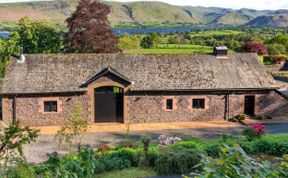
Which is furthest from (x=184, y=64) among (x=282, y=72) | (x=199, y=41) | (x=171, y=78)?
(x=199, y=41)

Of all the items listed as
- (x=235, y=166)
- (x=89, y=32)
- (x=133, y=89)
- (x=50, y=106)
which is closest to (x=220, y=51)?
(x=133, y=89)

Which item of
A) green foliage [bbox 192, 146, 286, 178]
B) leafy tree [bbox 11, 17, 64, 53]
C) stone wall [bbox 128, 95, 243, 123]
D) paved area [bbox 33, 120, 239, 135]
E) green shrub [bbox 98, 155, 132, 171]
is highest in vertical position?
leafy tree [bbox 11, 17, 64, 53]

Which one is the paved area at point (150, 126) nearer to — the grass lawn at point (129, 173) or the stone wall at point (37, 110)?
the stone wall at point (37, 110)

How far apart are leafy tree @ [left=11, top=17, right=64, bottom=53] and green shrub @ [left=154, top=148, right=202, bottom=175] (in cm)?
3846

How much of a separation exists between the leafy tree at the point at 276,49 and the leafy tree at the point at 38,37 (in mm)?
40543

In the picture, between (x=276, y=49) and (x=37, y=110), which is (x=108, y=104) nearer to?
(x=37, y=110)

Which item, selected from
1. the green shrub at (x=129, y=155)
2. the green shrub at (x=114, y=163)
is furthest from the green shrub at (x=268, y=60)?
the green shrub at (x=114, y=163)

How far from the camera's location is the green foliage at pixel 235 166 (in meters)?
5.47

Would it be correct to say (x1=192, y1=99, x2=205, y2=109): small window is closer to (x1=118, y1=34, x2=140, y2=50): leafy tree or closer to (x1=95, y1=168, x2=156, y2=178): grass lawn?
(x1=95, y1=168, x2=156, y2=178): grass lawn

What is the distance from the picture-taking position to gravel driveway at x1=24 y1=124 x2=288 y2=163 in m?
24.2

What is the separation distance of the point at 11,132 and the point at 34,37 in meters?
45.9

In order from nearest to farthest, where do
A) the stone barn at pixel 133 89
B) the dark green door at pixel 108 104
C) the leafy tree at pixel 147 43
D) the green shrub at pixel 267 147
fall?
the green shrub at pixel 267 147, the stone barn at pixel 133 89, the dark green door at pixel 108 104, the leafy tree at pixel 147 43

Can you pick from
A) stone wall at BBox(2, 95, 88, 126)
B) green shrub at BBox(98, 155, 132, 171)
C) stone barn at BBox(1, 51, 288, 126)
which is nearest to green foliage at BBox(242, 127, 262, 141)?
green shrub at BBox(98, 155, 132, 171)

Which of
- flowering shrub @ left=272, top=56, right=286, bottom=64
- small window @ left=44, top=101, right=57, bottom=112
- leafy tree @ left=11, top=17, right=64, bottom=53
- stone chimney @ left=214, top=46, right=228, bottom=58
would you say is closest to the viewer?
small window @ left=44, top=101, right=57, bottom=112
